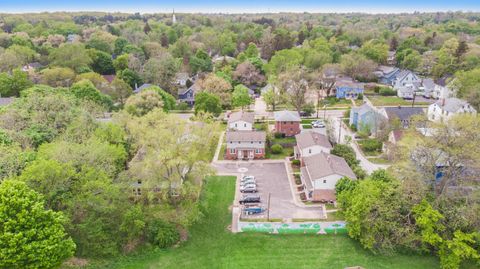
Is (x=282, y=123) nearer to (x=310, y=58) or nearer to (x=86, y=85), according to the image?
(x=86, y=85)

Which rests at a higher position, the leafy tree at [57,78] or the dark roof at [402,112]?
the leafy tree at [57,78]

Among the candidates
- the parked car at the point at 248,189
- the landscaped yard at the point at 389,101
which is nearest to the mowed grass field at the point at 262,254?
the parked car at the point at 248,189

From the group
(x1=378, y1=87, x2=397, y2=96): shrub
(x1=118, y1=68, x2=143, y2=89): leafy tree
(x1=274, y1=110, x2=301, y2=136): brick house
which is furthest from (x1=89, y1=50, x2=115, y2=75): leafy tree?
(x1=378, y1=87, x2=397, y2=96): shrub

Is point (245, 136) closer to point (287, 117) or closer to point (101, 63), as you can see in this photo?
point (287, 117)

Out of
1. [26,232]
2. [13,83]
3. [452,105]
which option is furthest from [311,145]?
[13,83]

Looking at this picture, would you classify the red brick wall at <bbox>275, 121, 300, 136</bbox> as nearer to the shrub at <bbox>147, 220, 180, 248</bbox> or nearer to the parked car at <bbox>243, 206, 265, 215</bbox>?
the parked car at <bbox>243, 206, 265, 215</bbox>

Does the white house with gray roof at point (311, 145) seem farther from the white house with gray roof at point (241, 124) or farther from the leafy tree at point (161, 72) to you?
the leafy tree at point (161, 72)
